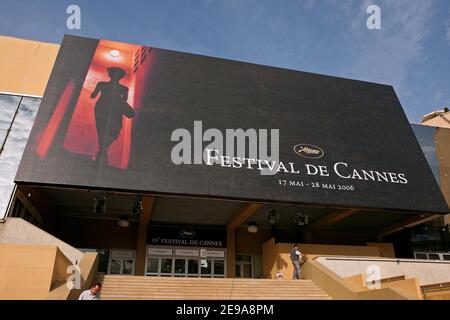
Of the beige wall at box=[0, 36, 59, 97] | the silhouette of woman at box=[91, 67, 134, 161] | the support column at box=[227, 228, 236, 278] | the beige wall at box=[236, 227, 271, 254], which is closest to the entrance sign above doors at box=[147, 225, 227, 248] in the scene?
the support column at box=[227, 228, 236, 278]

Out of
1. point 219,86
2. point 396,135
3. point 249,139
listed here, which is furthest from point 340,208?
point 219,86

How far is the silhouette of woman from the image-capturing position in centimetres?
1505

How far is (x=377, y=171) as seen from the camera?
17.7 metres

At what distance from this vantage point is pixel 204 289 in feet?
40.6

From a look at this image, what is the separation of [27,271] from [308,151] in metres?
11.8

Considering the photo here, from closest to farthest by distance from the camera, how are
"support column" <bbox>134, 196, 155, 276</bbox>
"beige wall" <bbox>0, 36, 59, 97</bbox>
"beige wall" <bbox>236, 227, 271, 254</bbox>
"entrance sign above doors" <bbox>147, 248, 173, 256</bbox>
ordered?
1. "beige wall" <bbox>0, 36, 59, 97</bbox>
2. "support column" <bbox>134, 196, 155, 276</bbox>
3. "entrance sign above doors" <bbox>147, 248, 173, 256</bbox>
4. "beige wall" <bbox>236, 227, 271, 254</bbox>

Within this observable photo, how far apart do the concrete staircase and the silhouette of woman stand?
4.69m

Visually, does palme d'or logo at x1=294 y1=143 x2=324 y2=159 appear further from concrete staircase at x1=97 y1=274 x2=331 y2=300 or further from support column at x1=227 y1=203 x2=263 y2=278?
concrete staircase at x1=97 y1=274 x2=331 y2=300

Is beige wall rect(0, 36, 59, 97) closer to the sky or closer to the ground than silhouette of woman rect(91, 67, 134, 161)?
closer to the sky

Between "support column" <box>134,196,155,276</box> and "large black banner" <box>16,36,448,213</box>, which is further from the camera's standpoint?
"support column" <box>134,196,155,276</box>

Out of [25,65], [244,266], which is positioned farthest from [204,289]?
[25,65]

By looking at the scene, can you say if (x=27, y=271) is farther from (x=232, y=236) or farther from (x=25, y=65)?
(x=232, y=236)

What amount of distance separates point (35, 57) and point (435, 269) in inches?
759

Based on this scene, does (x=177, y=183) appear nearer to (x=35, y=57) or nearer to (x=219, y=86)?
(x=219, y=86)
